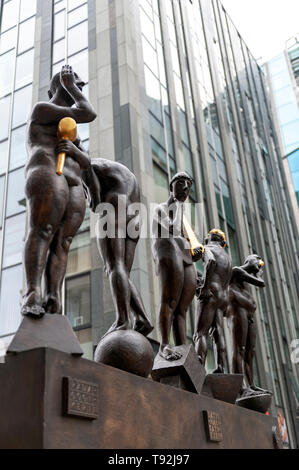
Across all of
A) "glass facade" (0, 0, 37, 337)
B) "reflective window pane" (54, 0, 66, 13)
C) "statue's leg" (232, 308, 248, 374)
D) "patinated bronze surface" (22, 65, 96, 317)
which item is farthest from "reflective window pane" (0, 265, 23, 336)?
"reflective window pane" (54, 0, 66, 13)

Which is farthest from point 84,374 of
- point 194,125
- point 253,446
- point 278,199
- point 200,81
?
point 278,199

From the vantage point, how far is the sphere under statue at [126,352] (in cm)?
413

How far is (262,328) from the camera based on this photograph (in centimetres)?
2292

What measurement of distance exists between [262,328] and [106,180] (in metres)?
19.4

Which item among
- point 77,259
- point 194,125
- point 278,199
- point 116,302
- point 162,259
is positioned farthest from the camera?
point 278,199

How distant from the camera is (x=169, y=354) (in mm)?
5223

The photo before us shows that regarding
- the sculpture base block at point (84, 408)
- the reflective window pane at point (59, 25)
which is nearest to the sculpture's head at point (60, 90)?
the sculpture base block at point (84, 408)

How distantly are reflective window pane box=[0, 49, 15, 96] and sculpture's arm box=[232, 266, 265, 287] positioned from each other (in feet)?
46.2

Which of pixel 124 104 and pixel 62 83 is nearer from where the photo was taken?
pixel 62 83

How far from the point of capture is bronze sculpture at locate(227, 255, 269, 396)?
7.99 m

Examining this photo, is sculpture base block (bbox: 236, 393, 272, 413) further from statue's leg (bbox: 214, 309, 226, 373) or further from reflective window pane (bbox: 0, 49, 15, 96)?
reflective window pane (bbox: 0, 49, 15, 96)

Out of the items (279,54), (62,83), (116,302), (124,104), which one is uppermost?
(279,54)

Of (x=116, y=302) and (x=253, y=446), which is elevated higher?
(x=116, y=302)

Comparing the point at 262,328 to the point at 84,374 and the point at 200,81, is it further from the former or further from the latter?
the point at 84,374
